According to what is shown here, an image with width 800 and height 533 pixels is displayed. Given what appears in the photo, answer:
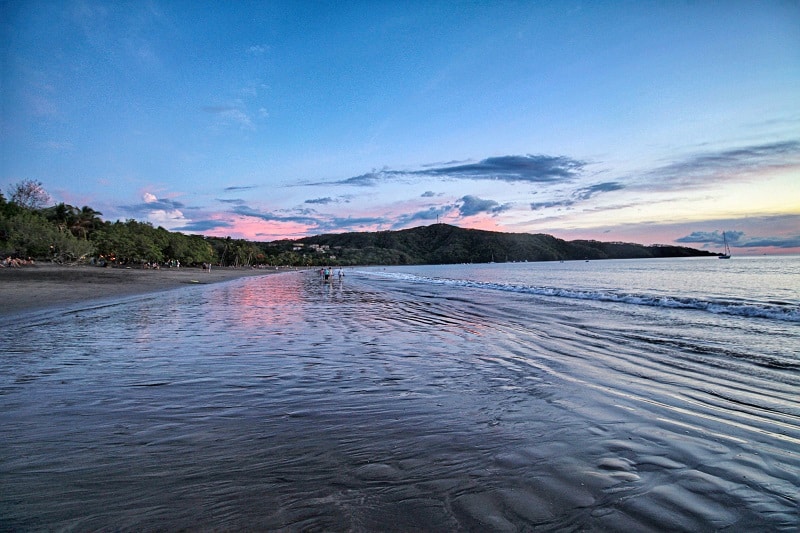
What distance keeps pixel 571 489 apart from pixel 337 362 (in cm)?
527

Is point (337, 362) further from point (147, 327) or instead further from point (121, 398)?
point (147, 327)

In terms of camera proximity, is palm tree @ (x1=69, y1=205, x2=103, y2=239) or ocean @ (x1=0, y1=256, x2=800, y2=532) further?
palm tree @ (x1=69, y1=205, x2=103, y2=239)

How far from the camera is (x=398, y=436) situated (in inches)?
161

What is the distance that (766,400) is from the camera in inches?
211

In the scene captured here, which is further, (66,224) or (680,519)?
(66,224)

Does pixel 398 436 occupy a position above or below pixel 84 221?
below

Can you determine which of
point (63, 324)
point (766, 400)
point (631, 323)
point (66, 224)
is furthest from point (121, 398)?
point (66, 224)

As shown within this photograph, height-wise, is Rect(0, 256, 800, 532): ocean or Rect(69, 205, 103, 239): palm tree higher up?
Rect(69, 205, 103, 239): palm tree

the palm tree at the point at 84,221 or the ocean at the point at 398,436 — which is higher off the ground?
the palm tree at the point at 84,221

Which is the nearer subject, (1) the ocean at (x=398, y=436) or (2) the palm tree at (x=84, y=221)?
(1) the ocean at (x=398, y=436)

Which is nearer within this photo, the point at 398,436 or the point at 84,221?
the point at 398,436

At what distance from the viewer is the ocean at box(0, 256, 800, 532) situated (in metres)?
2.74

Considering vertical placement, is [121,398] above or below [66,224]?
below

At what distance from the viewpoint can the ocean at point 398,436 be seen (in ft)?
8.99
